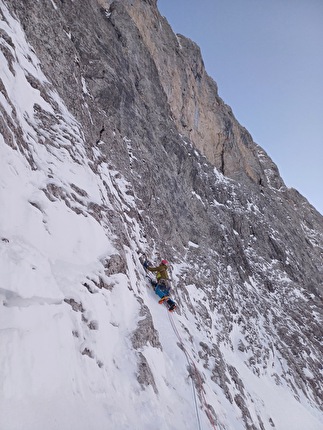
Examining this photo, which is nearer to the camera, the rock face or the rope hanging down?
the rope hanging down

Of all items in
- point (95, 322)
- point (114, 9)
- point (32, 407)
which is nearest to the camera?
point (32, 407)

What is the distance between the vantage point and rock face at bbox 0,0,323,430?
792 cm

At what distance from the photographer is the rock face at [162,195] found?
7.92 m

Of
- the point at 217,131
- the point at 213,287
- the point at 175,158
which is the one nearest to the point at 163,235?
the point at 213,287

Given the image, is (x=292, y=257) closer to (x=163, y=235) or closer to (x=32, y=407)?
(x=163, y=235)

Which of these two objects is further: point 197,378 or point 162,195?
point 162,195

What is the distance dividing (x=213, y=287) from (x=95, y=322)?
1047 centimetres

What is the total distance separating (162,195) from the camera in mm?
16000

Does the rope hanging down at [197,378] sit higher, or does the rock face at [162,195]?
the rock face at [162,195]

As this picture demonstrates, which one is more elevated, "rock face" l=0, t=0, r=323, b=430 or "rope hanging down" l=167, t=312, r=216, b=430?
"rock face" l=0, t=0, r=323, b=430

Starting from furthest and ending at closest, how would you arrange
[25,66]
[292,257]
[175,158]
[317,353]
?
[292,257] → [175,158] → [317,353] → [25,66]

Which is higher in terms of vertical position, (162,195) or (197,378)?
(162,195)

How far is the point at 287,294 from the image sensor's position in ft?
67.3

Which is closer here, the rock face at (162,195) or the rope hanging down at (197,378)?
the rope hanging down at (197,378)
